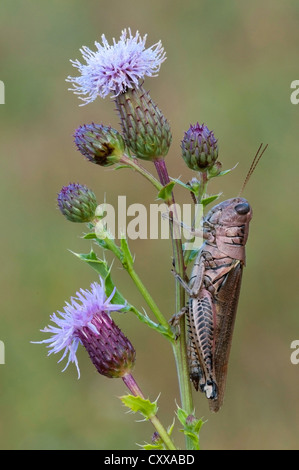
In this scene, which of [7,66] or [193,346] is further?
[7,66]

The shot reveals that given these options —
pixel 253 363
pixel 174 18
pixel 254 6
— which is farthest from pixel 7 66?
pixel 253 363

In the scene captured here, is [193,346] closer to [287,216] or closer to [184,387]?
[184,387]

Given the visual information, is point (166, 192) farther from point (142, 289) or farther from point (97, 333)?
point (97, 333)
